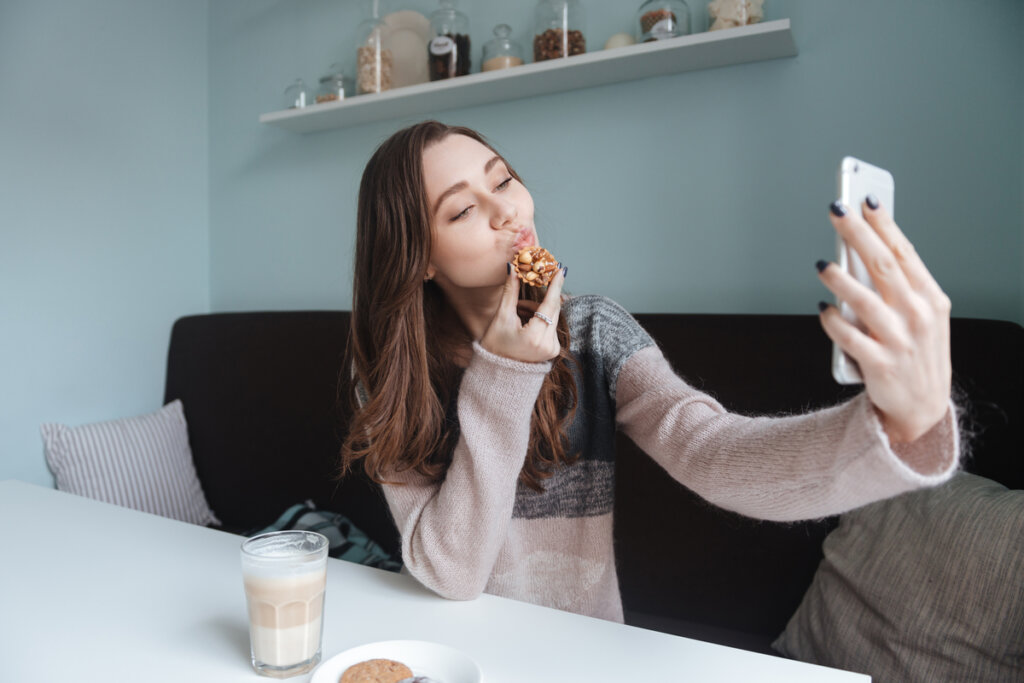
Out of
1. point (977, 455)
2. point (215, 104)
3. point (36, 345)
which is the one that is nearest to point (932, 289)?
point (977, 455)

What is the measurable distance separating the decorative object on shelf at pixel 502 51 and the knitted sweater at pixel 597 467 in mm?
954

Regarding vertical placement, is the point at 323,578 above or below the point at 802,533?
above

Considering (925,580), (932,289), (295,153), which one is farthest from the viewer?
(295,153)

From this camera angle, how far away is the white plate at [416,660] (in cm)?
66

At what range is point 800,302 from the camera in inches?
63.0

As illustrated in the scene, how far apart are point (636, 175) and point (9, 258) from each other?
1849 mm

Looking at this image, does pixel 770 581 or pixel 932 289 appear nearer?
pixel 932 289

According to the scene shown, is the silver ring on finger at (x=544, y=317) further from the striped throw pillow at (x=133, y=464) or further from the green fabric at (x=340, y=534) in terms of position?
the striped throw pillow at (x=133, y=464)

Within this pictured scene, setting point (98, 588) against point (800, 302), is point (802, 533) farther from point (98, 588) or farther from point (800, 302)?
point (98, 588)

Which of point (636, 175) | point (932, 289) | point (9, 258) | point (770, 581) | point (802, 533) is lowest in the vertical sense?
point (770, 581)

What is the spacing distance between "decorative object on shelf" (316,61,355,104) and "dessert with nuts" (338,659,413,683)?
1.81 m

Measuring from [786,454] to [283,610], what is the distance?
20.7 inches

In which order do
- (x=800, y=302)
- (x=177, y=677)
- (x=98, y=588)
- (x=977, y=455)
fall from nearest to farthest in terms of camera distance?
(x=177, y=677) → (x=98, y=588) → (x=977, y=455) → (x=800, y=302)

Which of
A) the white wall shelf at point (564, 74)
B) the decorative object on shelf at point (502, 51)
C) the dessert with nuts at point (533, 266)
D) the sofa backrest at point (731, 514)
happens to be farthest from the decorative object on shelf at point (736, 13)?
the dessert with nuts at point (533, 266)
